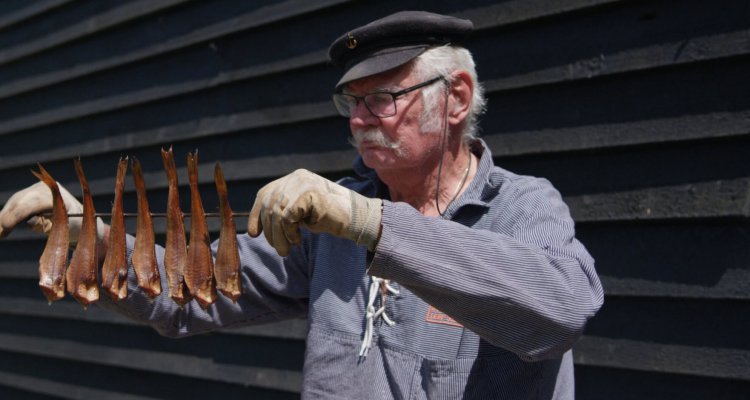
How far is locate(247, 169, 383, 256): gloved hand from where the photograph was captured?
1420 millimetres

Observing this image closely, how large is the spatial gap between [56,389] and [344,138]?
101 inches

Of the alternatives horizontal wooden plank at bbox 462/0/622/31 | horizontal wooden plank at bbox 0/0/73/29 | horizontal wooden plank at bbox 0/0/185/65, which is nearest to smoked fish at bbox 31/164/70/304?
horizontal wooden plank at bbox 462/0/622/31

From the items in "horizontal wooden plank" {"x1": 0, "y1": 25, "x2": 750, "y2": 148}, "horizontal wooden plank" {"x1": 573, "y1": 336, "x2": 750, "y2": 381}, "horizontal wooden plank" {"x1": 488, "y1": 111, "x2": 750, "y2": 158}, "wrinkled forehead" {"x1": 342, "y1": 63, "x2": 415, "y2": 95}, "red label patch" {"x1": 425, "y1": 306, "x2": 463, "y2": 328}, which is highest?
"wrinkled forehead" {"x1": 342, "y1": 63, "x2": 415, "y2": 95}

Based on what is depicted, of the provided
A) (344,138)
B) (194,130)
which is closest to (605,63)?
(344,138)

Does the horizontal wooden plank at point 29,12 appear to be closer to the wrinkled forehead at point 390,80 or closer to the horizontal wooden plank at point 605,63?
the horizontal wooden plank at point 605,63

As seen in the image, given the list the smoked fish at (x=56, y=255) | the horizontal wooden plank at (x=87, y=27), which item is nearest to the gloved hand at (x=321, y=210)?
the smoked fish at (x=56, y=255)

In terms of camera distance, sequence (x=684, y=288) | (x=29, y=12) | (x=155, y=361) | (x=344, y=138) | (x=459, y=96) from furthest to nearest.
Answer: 1. (x=29, y=12)
2. (x=155, y=361)
3. (x=344, y=138)
4. (x=684, y=288)
5. (x=459, y=96)

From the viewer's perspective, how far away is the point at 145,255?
72.8 inches

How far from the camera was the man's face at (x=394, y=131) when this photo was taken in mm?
1839

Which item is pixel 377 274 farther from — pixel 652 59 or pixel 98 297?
pixel 652 59

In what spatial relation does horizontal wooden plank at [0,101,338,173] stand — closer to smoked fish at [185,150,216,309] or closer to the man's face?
the man's face

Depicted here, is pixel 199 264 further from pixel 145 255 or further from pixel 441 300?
pixel 441 300

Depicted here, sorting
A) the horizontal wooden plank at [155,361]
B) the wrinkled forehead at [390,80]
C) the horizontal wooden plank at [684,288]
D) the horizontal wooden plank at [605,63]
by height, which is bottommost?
the horizontal wooden plank at [155,361]

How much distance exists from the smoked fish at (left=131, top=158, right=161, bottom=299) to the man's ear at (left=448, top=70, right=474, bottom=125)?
740 mm
